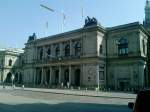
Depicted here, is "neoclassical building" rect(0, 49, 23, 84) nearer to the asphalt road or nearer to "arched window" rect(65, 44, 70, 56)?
"arched window" rect(65, 44, 70, 56)

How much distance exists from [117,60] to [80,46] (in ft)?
34.3

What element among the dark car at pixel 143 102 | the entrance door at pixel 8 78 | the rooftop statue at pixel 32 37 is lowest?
the entrance door at pixel 8 78

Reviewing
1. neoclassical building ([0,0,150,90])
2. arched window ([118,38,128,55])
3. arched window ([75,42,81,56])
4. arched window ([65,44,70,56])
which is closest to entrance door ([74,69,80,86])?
neoclassical building ([0,0,150,90])

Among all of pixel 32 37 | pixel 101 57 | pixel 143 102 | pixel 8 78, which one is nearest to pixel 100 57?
pixel 101 57

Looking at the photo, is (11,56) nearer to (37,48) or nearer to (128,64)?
(37,48)

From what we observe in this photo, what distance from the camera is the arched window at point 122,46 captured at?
165 ft

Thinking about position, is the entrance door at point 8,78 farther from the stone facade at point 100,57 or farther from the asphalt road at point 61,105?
the asphalt road at point 61,105

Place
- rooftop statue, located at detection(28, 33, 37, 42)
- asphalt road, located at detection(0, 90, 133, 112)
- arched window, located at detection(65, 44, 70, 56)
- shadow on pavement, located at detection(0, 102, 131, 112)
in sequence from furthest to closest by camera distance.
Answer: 1. rooftop statue, located at detection(28, 33, 37, 42)
2. arched window, located at detection(65, 44, 70, 56)
3. asphalt road, located at detection(0, 90, 133, 112)
4. shadow on pavement, located at detection(0, 102, 131, 112)

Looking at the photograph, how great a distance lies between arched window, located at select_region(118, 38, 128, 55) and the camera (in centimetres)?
5022

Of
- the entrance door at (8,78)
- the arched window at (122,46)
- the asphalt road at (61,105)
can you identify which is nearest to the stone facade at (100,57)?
the arched window at (122,46)

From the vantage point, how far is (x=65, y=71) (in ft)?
194

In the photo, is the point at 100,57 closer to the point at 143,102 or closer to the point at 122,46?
the point at 122,46

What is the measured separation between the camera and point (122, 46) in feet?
167

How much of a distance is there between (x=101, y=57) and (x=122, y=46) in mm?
5459
